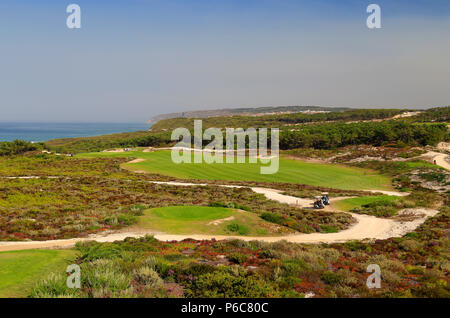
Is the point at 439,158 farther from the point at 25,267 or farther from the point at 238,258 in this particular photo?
the point at 25,267

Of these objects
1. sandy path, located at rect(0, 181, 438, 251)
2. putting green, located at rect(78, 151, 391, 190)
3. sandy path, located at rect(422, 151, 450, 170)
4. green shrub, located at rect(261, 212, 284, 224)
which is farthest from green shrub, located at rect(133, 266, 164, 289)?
sandy path, located at rect(422, 151, 450, 170)

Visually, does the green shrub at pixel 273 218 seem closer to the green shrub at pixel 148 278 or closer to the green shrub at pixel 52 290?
the green shrub at pixel 148 278

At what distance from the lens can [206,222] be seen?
19328 mm

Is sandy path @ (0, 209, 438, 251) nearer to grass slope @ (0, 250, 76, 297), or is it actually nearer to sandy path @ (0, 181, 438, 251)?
A: sandy path @ (0, 181, 438, 251)

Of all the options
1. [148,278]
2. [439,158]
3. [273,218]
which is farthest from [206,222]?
[439,158]

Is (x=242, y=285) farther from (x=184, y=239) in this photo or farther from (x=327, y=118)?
(x=327, y=118)

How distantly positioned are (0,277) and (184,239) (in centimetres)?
862

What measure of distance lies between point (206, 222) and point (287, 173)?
34.3 metres

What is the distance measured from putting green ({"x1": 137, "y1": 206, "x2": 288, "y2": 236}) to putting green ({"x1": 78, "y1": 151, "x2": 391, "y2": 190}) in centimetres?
2622

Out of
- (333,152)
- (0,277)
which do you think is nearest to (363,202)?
(0,277)

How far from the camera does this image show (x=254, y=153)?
75.2 meters
